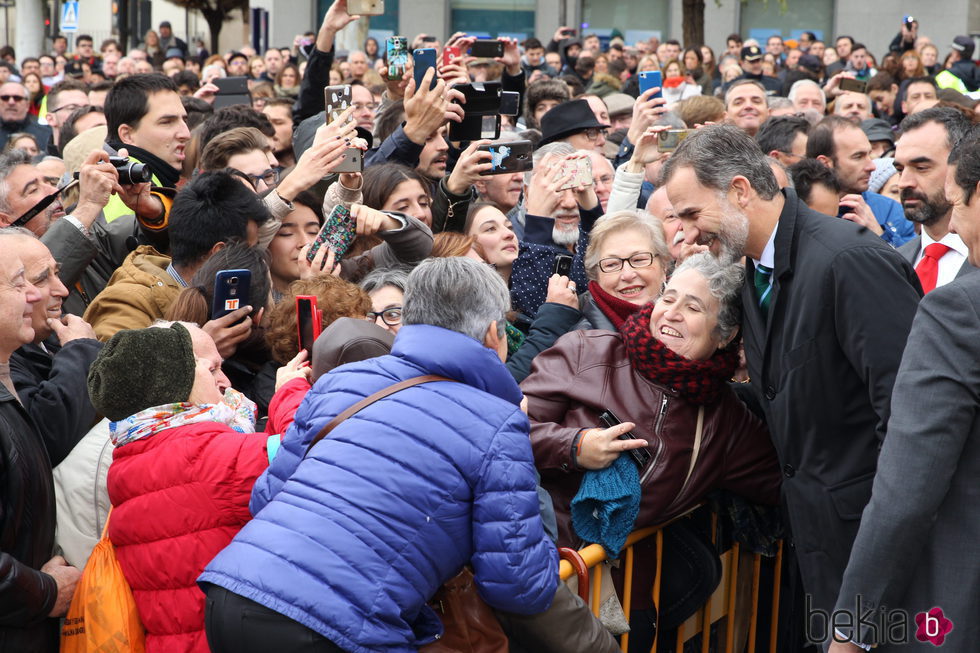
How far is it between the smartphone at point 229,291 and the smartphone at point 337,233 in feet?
1.76

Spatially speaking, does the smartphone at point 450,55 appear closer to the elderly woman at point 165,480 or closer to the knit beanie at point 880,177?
the knit beanie at point 880,177

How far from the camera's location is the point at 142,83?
5609 millimetres

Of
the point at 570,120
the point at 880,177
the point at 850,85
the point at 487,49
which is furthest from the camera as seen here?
the point at 850,85

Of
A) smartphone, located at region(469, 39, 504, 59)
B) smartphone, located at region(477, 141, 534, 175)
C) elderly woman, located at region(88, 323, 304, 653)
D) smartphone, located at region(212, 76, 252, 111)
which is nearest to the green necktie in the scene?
elderly woman, located at region(88, 323, 304, 653)

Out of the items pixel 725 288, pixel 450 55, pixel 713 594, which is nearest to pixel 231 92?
pixel 450 55

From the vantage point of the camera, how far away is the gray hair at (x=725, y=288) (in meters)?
3.60

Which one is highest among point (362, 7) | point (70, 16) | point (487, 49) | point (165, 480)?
point (70, 16)

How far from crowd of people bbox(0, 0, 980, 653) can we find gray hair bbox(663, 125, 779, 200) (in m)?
0.01

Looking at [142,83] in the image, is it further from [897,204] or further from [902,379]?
[897,204]

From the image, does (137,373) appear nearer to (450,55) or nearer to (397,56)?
(397,56)

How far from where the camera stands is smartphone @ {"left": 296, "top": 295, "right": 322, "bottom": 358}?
143 inches

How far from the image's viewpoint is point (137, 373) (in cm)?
305

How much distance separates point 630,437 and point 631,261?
1.12 m

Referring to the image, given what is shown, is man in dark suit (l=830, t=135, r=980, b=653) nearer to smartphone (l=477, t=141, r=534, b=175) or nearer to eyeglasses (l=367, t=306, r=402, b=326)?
eyeglasses (l=367, t=306, r=402, b=326)
